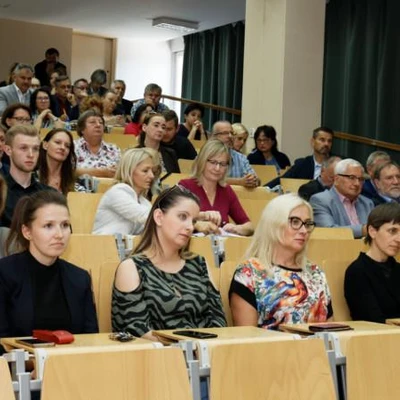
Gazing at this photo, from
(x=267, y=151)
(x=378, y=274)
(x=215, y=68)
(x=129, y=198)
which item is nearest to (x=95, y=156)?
(x=129, y=198)

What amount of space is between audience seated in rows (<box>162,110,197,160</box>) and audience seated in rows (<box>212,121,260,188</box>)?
263 millimetres

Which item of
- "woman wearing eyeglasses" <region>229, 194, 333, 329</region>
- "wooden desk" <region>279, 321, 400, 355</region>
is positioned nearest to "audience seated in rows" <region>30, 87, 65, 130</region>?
"woman wearing eyeglasses" <region>229, 194, 333, 329</region>

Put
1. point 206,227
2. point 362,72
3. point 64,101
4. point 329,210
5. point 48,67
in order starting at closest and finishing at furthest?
point 206,227 < point 329,210 < point 64,101 < point 362,72 < point 48,67

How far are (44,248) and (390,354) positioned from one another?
113 cm

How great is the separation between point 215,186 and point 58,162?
878mm

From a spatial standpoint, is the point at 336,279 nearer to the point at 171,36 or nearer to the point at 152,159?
the point at 152,159

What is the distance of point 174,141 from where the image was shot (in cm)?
706

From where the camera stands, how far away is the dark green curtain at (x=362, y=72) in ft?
32.9

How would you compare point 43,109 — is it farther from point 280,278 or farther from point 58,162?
point 280,278

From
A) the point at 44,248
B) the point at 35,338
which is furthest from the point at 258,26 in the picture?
the point at 35,338

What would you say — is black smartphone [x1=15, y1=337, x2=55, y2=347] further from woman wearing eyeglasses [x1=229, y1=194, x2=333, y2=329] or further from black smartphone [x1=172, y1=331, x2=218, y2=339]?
woman wearing eyeglasses [x1=229, y1=194, x2=333, y2=329]

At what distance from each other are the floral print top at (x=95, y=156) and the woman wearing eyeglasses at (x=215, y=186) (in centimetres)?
126

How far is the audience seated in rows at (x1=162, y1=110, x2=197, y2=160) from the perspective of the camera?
22.6ft

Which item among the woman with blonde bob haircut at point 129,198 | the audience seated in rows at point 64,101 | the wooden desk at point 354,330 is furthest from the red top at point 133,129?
the wooden desk at point 354,330
